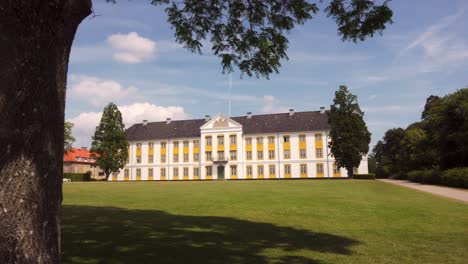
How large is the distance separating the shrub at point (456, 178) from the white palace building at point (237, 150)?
35.3 m

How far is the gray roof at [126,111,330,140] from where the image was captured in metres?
73.1

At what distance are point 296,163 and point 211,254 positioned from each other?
219 feet

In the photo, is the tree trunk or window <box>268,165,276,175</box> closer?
the tree trunk

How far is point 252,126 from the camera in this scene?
76.8 meters

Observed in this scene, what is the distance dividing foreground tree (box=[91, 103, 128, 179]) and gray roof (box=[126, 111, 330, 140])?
41.5ft

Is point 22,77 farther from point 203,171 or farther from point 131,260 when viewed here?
point 203,171

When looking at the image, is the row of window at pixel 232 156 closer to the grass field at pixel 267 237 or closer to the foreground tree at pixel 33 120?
the grass field at pixel 267 237

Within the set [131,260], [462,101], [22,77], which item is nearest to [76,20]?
[22,77]

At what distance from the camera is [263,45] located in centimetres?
796

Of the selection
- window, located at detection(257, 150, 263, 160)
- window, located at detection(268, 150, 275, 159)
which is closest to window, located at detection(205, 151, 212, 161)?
window, located at detection(257, 150, 263, 160)

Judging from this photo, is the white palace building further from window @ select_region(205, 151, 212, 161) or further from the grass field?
the grass field

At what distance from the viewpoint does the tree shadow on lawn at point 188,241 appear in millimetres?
5984

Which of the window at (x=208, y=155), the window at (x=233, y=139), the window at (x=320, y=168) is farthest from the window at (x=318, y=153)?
the window at (x=208, y=155)

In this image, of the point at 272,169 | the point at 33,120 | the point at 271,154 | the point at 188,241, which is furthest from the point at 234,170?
the point at 33,120
